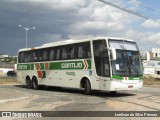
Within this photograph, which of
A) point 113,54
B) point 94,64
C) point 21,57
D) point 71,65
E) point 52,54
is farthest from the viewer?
point 21,57

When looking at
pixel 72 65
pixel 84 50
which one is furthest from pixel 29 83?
pixel 84 50

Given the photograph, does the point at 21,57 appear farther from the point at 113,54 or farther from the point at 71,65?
the point at 113,54

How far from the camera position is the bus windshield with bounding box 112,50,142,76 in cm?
2078

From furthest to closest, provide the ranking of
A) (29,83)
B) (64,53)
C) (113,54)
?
(29,83) < (64,53) < (113,54)

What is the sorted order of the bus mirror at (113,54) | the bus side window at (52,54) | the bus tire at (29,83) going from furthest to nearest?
the bus tire at (29,83) < the bus side window at (52,54) < the bus mirror at (113,54)

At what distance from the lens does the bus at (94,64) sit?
68.2 feet

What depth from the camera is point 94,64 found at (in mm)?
22031

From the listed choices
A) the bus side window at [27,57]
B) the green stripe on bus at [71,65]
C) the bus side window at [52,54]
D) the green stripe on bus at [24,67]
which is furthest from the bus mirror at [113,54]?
the bus side window at [27,57]

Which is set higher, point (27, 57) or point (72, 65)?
point (27, 57)

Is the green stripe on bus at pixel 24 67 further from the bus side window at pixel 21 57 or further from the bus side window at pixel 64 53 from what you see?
the bus side window at pixel 64 53

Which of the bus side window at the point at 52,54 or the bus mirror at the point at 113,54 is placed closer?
the bus mirror at the point at 113,54

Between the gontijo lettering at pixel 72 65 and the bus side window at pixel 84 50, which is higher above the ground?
the bus side window at pixel 84 50

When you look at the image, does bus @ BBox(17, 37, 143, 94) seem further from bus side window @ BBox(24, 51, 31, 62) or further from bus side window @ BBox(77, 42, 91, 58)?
bus side window @ BBox(24, 51, 31, 62)

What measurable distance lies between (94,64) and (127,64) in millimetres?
2020
